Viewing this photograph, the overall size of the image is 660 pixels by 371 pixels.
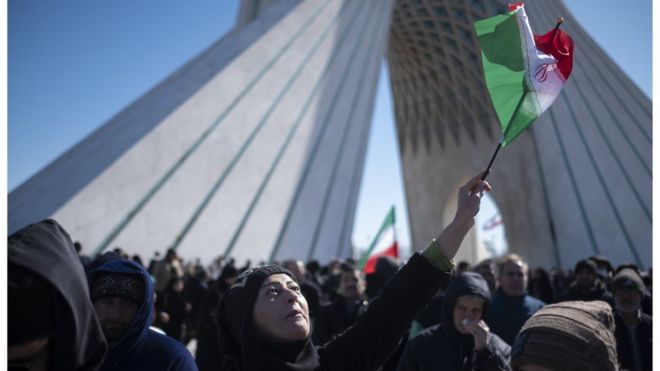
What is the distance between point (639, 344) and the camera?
2.70 metres

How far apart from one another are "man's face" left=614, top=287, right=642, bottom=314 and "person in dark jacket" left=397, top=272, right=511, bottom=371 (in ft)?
3.03

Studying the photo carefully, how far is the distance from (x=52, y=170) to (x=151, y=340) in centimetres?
615

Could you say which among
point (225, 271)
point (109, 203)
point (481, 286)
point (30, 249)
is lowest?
point (109, 203)

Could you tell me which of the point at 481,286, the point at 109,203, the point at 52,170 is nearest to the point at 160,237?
the point at 109,203

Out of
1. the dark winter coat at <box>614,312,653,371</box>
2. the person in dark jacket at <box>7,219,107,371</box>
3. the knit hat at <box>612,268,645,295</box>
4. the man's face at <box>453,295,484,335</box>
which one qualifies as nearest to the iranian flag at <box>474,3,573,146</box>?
the man's face at <box>453,295,484,335</box>

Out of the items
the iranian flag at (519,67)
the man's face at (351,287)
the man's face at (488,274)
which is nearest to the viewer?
the iranian flag at (519,67)

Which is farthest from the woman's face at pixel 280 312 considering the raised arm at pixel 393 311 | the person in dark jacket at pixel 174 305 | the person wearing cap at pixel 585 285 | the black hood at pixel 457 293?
the person in dark jacket at pixel 174 305

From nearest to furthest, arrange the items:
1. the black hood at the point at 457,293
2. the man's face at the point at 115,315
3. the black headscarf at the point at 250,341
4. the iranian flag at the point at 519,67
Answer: the black headscarf at the point at 250,341
the man's face at the point at 115,315
the iranian flag at the point at 519,67
the black hood at the point at 457,293

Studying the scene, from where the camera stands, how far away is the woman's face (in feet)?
4.59

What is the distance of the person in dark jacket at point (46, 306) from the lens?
34.1 inches

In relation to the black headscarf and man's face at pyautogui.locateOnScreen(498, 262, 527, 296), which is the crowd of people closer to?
the black headscarf

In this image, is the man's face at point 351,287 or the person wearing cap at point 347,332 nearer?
the person wearing cap at point 347,332

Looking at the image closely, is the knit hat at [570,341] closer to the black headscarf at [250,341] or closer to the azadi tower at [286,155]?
the black headscarf at [250,341]

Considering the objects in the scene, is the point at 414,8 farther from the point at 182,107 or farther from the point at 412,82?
the point at 182,107
